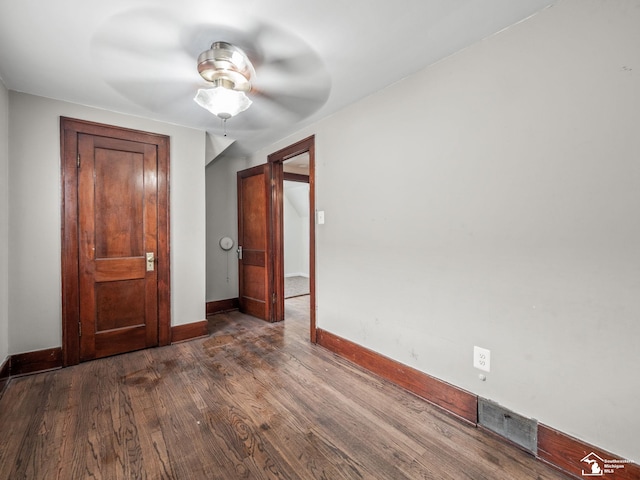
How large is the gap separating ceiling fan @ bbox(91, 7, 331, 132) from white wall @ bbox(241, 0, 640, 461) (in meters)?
0.72

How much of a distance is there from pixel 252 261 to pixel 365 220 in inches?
81.6

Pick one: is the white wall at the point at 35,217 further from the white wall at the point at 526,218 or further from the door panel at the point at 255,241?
the white wall at the point at 526,218

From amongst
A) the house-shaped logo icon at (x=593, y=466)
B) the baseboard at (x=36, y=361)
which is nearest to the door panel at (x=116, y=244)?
the baseboard at (x=36, y=361)

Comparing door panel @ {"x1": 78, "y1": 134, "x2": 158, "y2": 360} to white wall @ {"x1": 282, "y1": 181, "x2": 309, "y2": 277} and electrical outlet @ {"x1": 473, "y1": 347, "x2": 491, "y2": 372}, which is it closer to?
electrical outlet @ {"x1": 473, "y1": 347, "x2": 491, "y2": 372}

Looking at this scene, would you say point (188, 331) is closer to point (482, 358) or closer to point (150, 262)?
point (150, 262)

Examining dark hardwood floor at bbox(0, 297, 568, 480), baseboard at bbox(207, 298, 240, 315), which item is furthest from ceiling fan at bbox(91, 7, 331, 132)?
baseboard at bbox(207, 298, 240, 315)

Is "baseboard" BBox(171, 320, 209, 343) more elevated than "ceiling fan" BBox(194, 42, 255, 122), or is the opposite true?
"ceiling fan" BBox(194, 42, 255, 122)

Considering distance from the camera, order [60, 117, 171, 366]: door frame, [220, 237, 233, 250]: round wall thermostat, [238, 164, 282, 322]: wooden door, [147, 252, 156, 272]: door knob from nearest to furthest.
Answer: [60, 117, 171, 366]: door frame
[147, 252, 156, 272]: door knob
[238, 164, 282, 322]: wooden door
[220, 237, 233, 250]: round wall thermostat

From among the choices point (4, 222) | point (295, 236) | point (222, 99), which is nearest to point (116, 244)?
point (4, 222)

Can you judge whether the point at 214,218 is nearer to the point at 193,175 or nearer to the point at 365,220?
the point at 193,175

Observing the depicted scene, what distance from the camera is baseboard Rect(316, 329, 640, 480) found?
127cm

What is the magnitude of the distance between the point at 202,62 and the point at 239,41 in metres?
0.27

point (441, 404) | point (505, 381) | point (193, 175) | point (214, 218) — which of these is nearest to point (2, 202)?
point (193, 175)

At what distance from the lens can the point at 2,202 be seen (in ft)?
7.13
